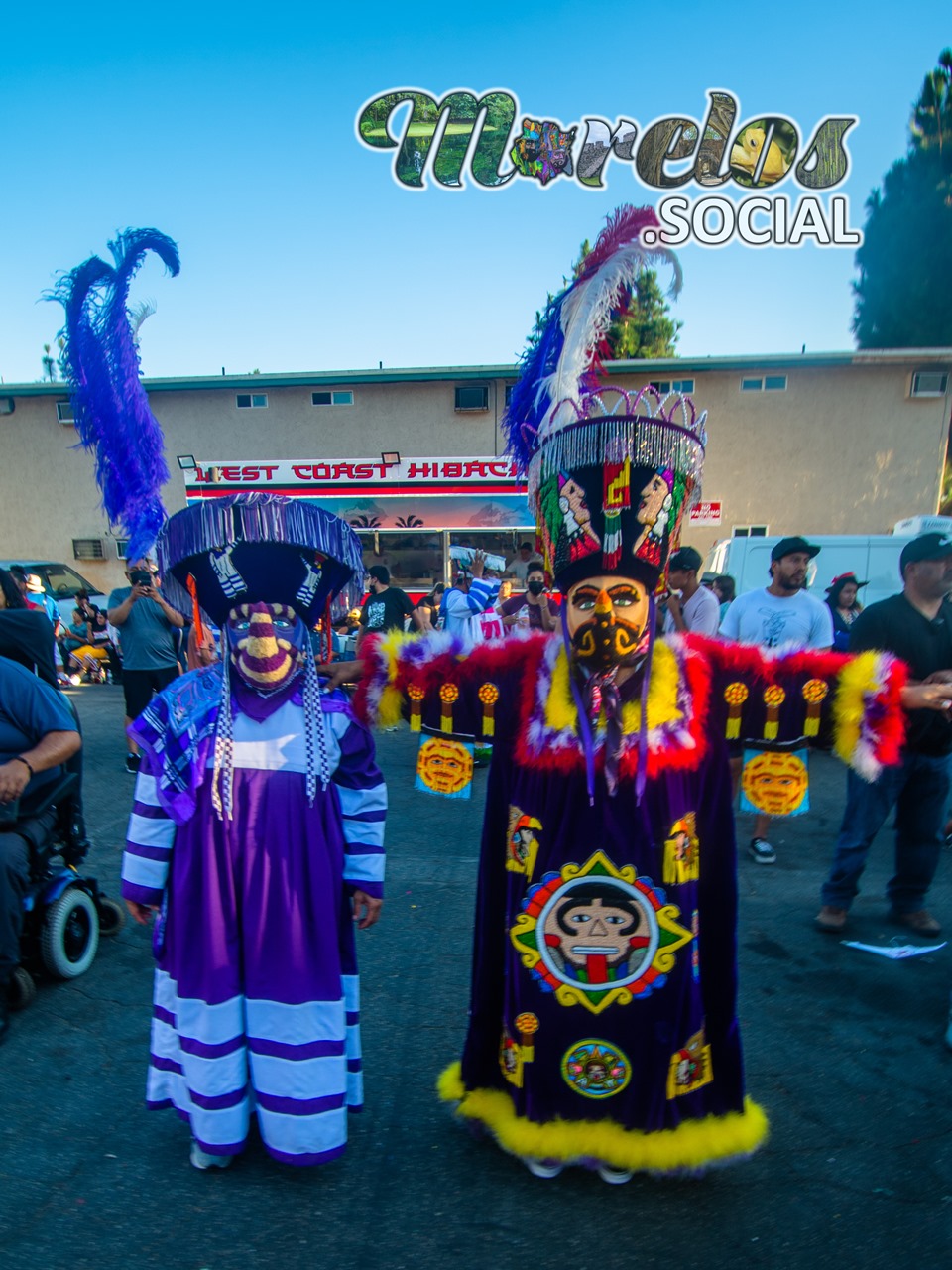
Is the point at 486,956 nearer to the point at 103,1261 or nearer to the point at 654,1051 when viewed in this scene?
→ the point at 654,1051

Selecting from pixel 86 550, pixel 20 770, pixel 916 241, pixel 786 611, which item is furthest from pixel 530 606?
pixel 916 241

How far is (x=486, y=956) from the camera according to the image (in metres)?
2.21

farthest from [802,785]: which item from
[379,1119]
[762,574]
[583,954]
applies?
[762,574]

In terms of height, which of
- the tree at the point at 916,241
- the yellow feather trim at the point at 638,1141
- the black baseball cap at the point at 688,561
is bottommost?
the yellow feather trim at the point at 638,1141

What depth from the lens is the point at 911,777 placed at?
3672mm

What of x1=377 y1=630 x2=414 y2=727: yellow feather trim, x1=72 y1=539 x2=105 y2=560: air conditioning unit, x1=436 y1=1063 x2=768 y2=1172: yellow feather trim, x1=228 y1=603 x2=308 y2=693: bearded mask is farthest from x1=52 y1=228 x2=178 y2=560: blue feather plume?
x1=72 y1=539 x2=105 y2=560: air conditioning unit

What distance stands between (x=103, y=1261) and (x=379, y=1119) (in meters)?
0.84

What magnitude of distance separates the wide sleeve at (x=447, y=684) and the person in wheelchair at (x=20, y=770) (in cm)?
155

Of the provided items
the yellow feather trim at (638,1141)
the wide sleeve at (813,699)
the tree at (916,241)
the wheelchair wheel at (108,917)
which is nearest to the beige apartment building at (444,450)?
the tree at (916,241)

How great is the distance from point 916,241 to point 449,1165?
30.5 m

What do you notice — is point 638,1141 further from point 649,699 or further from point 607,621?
point 607,621

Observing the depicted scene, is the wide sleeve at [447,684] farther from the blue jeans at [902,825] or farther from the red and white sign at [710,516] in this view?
the red and white sign at [710,516]

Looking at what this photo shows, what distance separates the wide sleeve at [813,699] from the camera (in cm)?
203

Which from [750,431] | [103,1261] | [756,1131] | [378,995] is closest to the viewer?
[103,1261]
